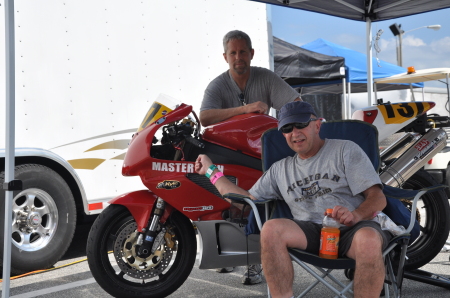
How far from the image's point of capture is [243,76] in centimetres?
442

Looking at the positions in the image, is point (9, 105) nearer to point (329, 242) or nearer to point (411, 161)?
Answer: point (329, 242)

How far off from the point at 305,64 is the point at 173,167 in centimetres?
845

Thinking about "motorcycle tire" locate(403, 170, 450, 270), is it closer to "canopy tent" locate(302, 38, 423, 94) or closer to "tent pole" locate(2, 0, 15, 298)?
"tent pole" locate(2, 0, 15, 298)

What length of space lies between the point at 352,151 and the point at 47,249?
9.77 feet

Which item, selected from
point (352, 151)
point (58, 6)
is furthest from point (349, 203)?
point (58, 6)

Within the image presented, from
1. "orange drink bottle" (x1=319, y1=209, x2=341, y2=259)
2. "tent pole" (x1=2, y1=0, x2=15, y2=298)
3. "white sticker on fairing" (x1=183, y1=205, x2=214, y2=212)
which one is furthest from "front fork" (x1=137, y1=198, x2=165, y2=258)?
"orange drink bottle" (x1=319, y1=209, x2=341, y2=259)

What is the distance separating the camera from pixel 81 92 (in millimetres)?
5160

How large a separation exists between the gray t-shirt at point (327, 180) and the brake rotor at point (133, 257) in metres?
1.02

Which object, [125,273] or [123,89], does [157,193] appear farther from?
[123,89]

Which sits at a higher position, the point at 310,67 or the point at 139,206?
the point at 310,67

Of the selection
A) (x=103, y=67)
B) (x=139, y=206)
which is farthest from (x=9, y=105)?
(x=103, y=67)

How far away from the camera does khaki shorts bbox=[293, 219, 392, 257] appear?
2.84 meters

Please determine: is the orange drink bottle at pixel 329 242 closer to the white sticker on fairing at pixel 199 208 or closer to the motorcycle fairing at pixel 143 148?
the white sticker on fairing at pixel 199 208

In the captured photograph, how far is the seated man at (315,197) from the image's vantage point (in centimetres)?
271
